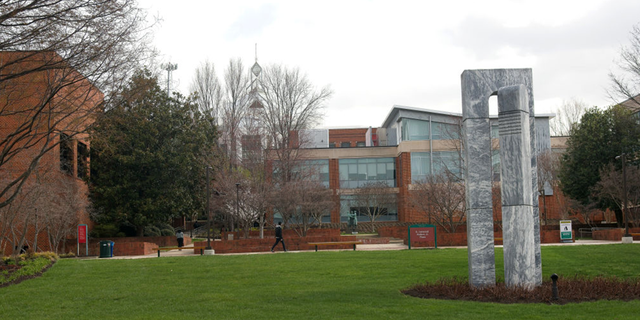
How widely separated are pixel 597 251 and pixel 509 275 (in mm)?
10916

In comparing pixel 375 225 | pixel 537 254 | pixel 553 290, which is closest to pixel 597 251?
pixel 537 254

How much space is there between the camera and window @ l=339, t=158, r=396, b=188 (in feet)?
200

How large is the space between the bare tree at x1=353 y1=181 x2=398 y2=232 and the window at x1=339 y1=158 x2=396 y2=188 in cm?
401

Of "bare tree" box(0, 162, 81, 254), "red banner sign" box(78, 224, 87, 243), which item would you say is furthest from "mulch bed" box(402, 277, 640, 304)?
"red banner sign" box(78, 224, 87, 243)

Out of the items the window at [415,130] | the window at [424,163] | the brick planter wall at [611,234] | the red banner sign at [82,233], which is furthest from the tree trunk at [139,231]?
the brick planter wall at [611,234]

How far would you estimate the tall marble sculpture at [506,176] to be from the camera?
12.9m

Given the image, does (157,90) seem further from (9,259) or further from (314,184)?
(9,259)

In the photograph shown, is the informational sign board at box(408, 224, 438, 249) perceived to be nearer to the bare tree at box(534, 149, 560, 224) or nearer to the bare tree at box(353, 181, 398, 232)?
the bare tree at box(534, 149, 560, 224)

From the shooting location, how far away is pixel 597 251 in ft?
72.3

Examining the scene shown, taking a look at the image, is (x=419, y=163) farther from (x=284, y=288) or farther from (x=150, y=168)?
(x=284, y=288)

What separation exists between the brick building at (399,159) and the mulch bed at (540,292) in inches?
1619

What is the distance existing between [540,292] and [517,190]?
2085 mm

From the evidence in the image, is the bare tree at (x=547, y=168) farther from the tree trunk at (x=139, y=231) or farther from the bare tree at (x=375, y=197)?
the tree trunk at (x=139, y=231)

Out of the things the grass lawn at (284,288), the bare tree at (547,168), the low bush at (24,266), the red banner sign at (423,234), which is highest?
the bare tree at (547,168)
